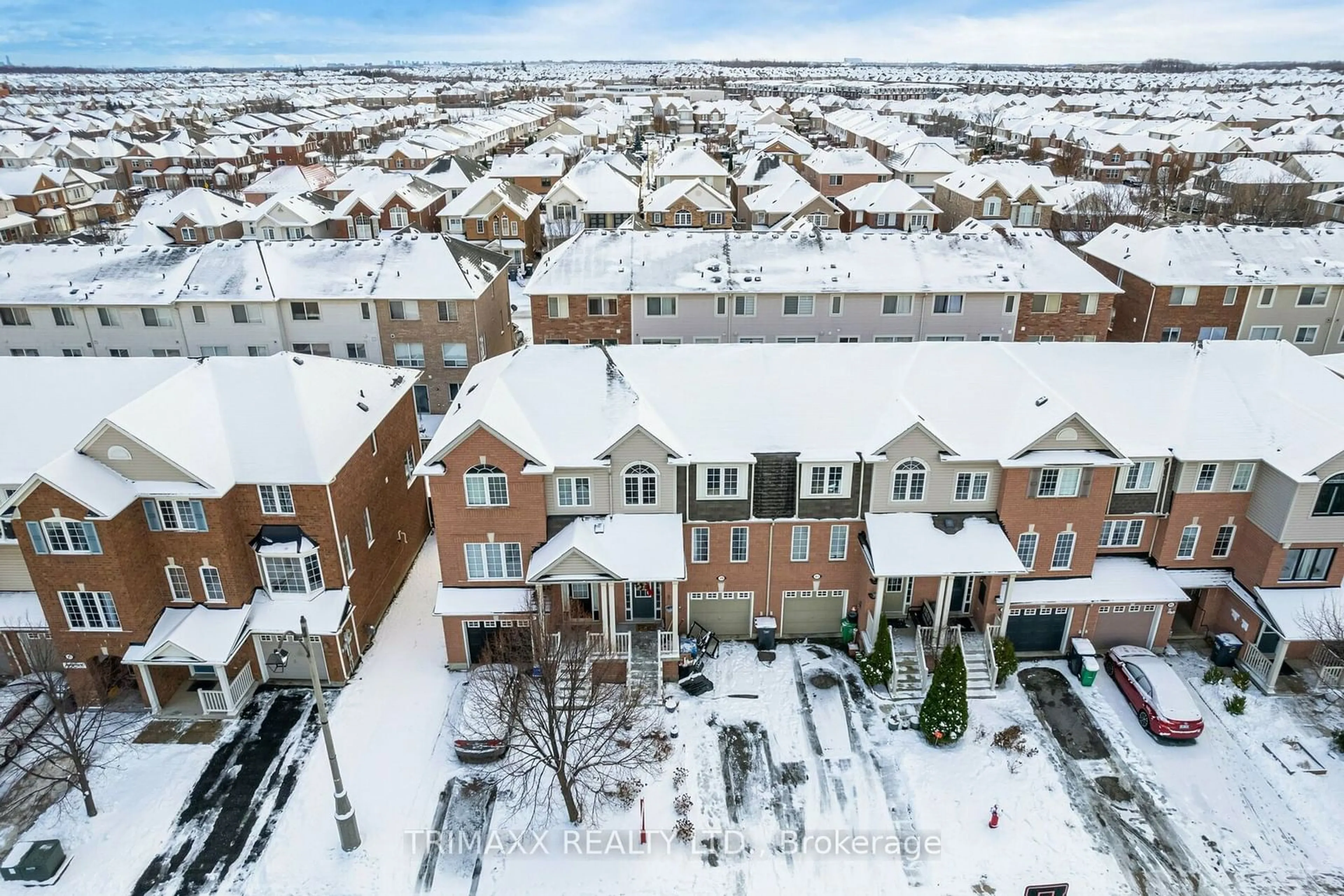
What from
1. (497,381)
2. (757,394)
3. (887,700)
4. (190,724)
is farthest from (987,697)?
(190,724)

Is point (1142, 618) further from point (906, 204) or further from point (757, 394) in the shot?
point (906, 204)

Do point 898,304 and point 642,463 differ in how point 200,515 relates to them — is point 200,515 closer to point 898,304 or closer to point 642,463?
point 642,463

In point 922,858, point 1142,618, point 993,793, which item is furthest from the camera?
point 1142,618

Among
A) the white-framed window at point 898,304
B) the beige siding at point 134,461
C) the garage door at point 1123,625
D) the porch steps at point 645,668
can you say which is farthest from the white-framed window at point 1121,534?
the beige siding at point 134,461

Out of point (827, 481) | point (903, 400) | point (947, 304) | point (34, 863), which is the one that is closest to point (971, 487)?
point (903, 400)

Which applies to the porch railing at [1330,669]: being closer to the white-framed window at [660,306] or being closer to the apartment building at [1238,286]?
the apartment building at [1238,286]
